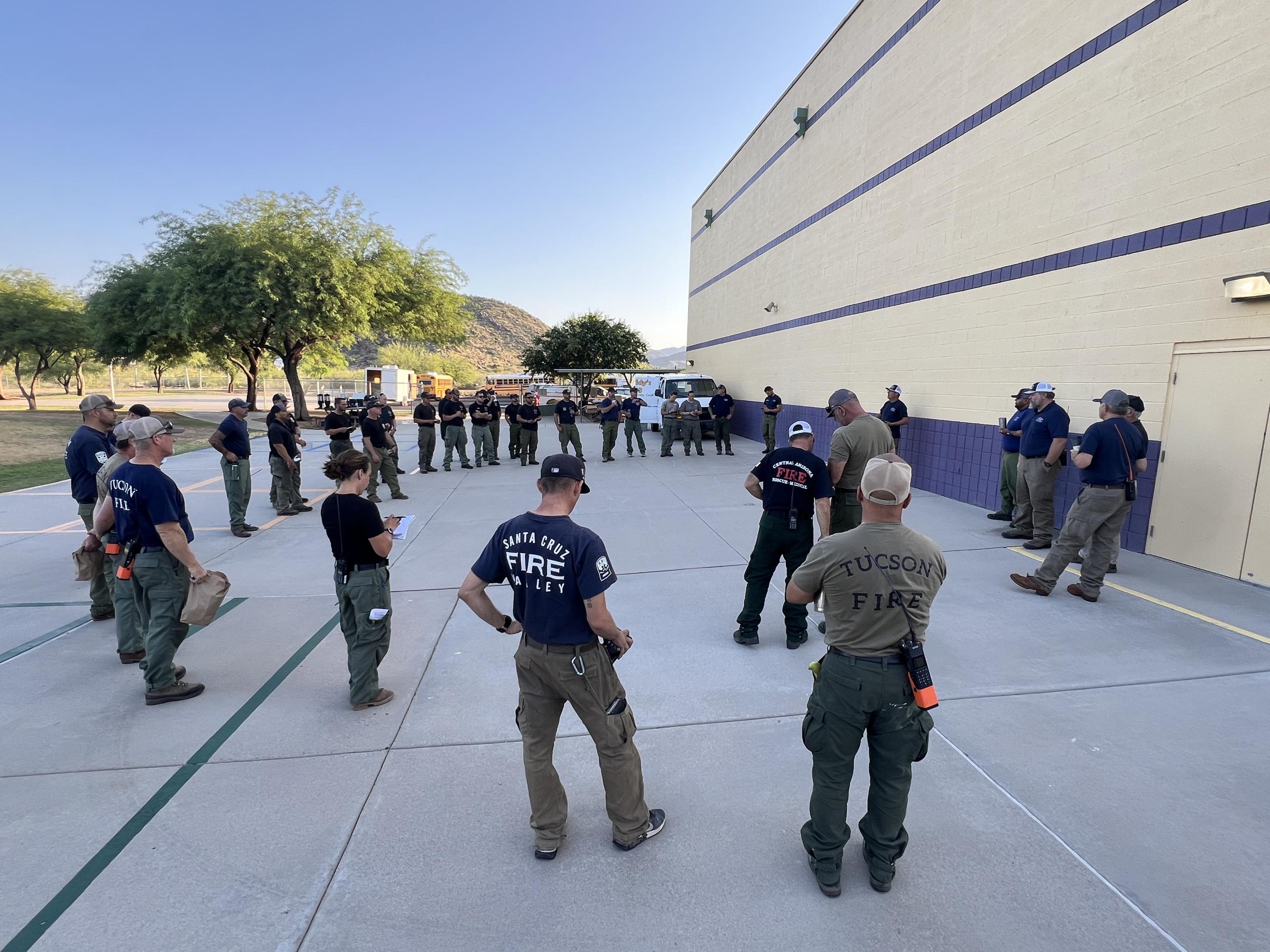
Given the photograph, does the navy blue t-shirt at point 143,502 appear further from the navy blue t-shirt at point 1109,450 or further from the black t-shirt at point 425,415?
the black t-shirt at point 425,415

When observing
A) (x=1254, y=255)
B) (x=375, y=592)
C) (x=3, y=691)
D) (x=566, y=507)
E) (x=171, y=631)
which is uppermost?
(x=1254, y=255)

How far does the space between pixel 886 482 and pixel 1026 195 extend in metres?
8.77

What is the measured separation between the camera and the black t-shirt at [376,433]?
32.2 feet

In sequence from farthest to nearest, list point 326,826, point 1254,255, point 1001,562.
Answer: point 1001,562 < point 1254,255 < point 326,826

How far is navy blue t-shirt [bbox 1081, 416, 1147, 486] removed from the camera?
565 cm

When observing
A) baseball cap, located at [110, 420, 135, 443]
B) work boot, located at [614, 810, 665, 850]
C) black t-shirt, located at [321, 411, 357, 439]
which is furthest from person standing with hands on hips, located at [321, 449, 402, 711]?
black t-shirt, located at [321, 411, 357, 439]

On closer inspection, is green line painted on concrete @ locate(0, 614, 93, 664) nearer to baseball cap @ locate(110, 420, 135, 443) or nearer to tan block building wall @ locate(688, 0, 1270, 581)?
baseball cap @ locate(110, 420, 135, 443)

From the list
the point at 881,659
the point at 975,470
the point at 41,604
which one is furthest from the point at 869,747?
the point at 975,470

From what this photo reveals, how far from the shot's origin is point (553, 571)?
2598 mm

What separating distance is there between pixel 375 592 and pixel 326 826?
1.37 meters

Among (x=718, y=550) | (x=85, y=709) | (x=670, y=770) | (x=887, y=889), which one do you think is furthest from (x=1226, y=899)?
(x=85, y=709)

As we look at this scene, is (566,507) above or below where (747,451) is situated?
above

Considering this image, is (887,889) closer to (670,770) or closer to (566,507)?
(670,770)

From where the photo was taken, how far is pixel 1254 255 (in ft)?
19.8
